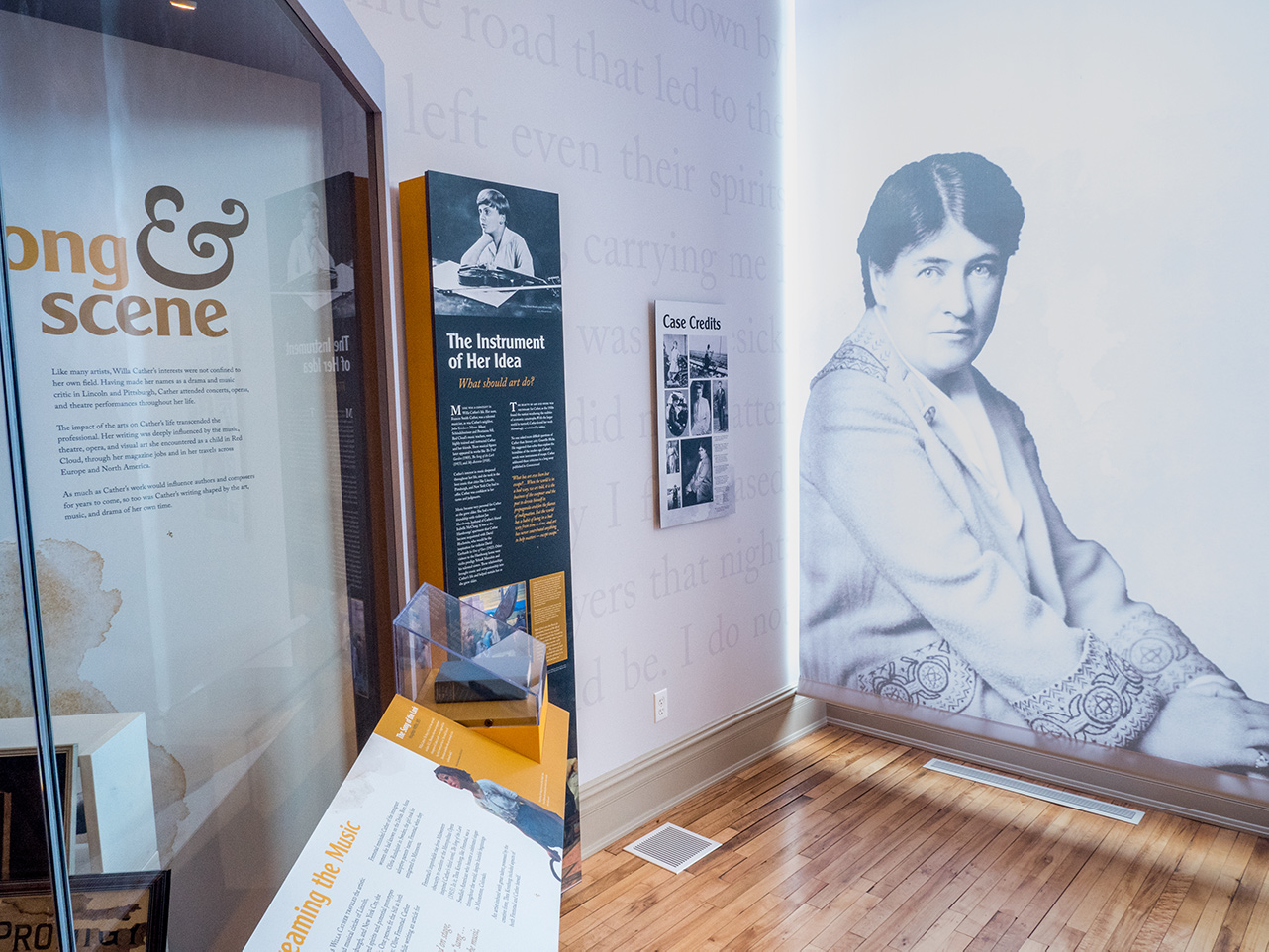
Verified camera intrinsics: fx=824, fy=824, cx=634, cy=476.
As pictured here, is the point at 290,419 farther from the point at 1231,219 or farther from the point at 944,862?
A: the point at 1231,219

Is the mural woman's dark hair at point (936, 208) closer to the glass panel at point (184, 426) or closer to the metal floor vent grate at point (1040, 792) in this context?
the metal floor vent grate at point (1040, 792)

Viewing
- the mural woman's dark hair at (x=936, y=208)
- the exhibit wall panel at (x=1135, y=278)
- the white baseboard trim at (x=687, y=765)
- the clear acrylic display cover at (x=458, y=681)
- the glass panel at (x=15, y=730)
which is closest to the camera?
the glass panel at (x=15, y=730)

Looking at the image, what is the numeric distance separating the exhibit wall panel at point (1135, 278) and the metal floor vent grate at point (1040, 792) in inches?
9.9

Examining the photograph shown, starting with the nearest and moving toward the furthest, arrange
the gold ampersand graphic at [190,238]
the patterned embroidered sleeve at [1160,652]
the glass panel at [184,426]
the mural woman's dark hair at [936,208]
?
the glass panel at [184,426] < the gold ampersand graphic at [190,238] < the patterned embroidered sleeve at [1160,652] < the mural woman's dark hair at [936,208]

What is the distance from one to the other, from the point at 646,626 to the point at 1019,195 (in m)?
2.05

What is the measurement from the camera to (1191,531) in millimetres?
2686

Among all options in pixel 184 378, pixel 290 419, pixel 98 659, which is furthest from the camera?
pixel 290 419

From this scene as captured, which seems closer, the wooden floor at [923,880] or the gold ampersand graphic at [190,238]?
Answer: the gold ampersand graphic at [190,238]

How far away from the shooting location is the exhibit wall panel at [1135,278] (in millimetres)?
2562

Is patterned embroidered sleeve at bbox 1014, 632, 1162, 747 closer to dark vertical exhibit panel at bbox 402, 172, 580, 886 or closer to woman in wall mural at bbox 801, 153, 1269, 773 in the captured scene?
woman in wall mural at bbox 801, 153, 1269, 773

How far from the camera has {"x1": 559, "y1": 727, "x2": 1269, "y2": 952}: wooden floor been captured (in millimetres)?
2332

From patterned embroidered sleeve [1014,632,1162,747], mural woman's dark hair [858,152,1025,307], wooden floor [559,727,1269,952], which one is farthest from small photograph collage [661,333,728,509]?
patterned embroidered sleeve [1014,632,1162,747]

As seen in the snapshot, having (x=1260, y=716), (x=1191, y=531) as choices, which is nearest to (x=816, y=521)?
(x=1191, y=531)

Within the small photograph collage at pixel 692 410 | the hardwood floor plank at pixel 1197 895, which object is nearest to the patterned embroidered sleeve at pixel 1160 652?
the hardwood floor plank at pixel 1197 895
